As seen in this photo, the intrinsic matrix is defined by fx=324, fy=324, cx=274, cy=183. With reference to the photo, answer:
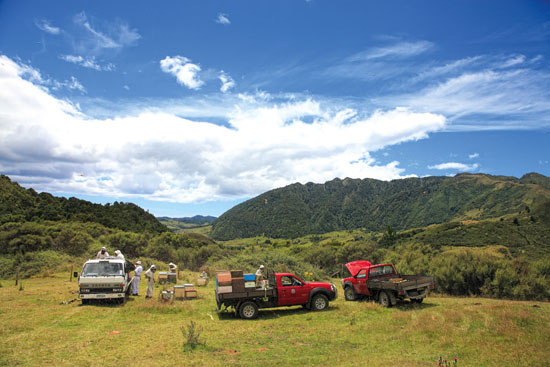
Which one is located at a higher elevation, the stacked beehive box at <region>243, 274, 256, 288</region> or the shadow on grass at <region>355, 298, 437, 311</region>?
the stacked beehive box at <region>243, 274, 256, 288</region>

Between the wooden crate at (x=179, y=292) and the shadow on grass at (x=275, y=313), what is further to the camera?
the wooden crate at (x=179, y=292)

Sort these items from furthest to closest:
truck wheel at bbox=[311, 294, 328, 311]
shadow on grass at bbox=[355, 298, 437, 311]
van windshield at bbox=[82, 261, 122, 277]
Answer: van windshield at bbox=[82, 261, 122, 277], truck wheel at bbox=[311, 294, 328, 311], shadow on grass at bbox=[355, 298, 437, 311]

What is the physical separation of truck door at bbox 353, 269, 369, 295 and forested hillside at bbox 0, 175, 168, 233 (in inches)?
1824

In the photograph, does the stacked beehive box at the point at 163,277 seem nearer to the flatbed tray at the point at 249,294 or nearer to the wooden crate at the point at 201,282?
the wooden crate at the point at 201,282

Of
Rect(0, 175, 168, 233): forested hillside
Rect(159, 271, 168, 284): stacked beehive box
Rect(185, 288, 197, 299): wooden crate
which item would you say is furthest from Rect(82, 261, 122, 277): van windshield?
Rect(0, 175, 168, 233): forested hillside

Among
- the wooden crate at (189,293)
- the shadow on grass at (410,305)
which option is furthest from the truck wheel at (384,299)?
the wooden crate at (189,293)

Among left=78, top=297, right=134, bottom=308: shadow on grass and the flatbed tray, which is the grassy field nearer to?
left=78, top=297, right=134, bottom=308: shadow on grass

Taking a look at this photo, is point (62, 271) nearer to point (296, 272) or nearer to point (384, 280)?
point (296, 272)

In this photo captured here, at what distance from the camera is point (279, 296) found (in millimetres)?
13062

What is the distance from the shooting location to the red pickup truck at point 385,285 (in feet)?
43.2

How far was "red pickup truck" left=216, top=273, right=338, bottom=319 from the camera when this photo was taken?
1245 centimetres

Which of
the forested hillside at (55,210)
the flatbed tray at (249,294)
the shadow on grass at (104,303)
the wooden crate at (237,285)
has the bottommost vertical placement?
the shadow on grass at (104,303)

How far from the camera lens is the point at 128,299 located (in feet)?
51.0

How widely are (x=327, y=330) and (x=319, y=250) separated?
38.4 metres
